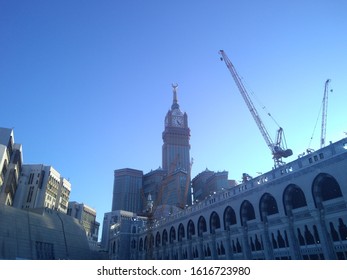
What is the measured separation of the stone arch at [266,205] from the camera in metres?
48.1

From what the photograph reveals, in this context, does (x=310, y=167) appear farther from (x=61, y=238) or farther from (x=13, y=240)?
(x=61, y=238)

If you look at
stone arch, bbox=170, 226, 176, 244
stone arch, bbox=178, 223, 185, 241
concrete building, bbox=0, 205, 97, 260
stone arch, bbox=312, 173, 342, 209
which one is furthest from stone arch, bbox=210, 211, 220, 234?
concrete building, bbox=0, 205, 97, 260

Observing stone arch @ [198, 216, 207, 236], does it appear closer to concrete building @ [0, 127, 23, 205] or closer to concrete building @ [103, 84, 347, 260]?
concrete building @ [103, 84, 347, 260]

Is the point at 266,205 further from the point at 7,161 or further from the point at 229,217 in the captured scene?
the point at 7,161

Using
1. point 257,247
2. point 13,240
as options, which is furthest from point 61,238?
point 257,247

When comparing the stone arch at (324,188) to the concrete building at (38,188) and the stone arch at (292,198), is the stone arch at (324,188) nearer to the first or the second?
the stone arch at (292,198)

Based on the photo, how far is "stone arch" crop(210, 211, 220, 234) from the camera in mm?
60675

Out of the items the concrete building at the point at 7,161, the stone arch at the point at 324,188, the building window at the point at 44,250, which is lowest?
the building window at the point at 44,250

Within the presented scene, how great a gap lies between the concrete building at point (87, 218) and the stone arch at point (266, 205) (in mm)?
117882

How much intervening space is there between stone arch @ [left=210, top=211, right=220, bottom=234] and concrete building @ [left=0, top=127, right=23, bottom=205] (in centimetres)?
5905

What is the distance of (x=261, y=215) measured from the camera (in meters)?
48.6

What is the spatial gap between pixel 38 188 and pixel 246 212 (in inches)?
3379

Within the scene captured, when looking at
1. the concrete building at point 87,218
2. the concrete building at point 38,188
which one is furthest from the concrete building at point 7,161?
the concrete building at point 87,218

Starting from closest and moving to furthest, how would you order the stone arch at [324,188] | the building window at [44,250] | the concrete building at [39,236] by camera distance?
1. the stone arch at [324,188]
2. the concrete building at [39,236]
3. the building window at [44,250]
